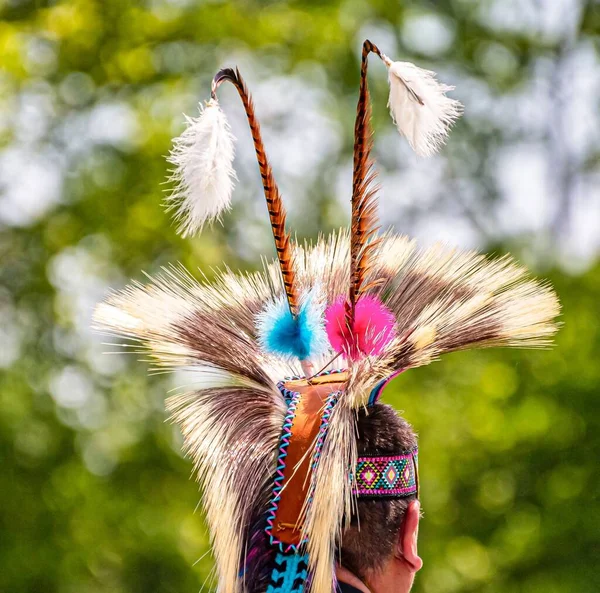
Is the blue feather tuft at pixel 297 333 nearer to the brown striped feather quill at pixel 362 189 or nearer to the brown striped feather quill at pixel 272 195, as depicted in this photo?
the brown striped feather quill at pixel 272 195

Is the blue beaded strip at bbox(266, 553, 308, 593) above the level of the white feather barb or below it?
below

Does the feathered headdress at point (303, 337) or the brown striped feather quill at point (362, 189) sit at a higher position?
the brown striped feather quill at point (362, 189)

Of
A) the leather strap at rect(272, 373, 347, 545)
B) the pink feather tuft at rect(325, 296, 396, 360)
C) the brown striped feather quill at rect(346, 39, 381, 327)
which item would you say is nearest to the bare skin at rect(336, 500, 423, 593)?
the leather strap at rect(272, 373, 347, 545)

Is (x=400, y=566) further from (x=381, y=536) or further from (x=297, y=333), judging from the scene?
(x=297, y=333)

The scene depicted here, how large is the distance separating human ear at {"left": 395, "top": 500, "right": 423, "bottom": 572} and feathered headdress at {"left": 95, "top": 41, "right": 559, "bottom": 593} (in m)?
0.07

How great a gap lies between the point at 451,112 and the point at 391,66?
0.55ft

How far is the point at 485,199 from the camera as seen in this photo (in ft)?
37.1

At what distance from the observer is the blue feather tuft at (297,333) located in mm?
2584

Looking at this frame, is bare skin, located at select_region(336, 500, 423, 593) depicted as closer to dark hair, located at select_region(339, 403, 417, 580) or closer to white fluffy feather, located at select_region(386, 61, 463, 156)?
dark hair, located at select_region(339, 403, 417, 580)

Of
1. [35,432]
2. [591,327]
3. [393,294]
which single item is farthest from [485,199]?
[393,294]

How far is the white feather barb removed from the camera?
8.06 feet

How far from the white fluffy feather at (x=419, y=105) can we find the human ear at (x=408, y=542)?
0.82 m

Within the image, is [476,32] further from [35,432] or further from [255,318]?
[255,318]

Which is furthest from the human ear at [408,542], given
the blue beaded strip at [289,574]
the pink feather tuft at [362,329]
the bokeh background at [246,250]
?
the bokeh background at [246,250]
